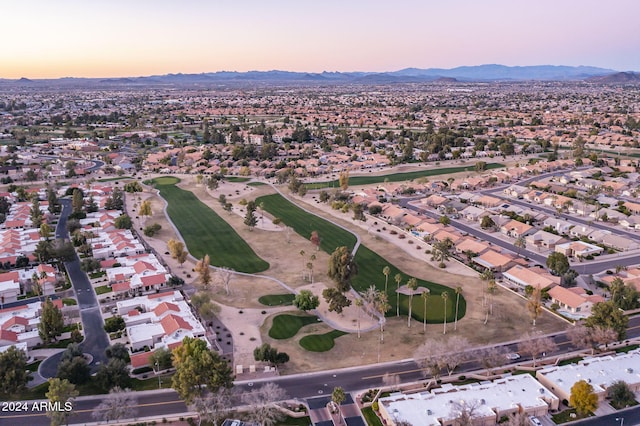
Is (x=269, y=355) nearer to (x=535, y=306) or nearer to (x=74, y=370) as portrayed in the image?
(x=74, y=370)

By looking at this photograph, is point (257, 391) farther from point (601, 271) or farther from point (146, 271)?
point (601, 271)


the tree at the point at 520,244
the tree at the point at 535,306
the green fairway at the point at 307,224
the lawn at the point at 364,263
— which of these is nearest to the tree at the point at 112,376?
the lawn at the point at 364,263

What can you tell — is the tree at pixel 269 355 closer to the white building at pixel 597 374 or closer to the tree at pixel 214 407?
the tree at pixel 214 407

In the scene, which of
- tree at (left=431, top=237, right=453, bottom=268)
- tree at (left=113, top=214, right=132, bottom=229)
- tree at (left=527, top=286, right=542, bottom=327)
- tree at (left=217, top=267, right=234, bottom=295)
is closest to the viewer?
tree at (left=527, top=286, right=542, bottom=327)

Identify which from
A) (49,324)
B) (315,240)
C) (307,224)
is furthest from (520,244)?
(49,324)

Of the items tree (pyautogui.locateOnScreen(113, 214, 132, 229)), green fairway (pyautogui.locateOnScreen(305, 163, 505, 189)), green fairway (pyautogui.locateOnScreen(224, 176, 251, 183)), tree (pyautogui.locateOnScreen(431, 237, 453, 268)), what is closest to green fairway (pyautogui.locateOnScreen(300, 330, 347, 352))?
Answer: tree (pyautogui.locateOnScreen(431, 237, 453, 268))

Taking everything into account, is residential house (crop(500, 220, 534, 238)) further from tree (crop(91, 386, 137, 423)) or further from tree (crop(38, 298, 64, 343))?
tree (crop(38, 298, 64, 343))

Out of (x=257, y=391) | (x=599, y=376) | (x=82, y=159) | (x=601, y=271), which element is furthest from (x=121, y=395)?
(x=82, y=159)
